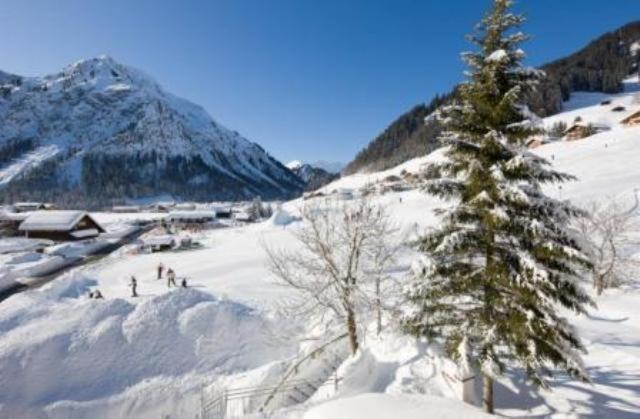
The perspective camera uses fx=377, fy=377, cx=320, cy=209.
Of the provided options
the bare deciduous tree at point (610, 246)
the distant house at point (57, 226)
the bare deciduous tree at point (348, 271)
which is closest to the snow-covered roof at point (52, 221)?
the distant house at point (57, 226)

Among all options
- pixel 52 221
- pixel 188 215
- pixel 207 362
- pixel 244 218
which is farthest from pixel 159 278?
pixel 244 218

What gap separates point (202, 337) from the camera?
21547 mm

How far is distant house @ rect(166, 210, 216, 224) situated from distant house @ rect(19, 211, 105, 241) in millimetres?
27936

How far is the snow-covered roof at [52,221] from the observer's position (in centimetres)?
6694

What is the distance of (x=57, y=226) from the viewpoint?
220 feet

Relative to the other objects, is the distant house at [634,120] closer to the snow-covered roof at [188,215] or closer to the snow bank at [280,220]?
the snow bank at [280,220]

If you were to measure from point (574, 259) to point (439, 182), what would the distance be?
3648mm

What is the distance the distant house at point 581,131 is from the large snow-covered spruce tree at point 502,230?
108 meters

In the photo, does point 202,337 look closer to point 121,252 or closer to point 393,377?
point 393,377

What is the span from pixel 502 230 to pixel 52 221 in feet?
257

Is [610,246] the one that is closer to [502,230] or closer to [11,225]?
[502,230]

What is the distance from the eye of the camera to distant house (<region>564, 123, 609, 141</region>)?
97500 mm

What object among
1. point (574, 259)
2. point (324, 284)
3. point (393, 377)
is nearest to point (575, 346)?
point (574, 259)

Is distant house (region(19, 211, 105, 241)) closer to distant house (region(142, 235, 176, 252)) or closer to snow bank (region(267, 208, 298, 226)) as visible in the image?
distant house (region(142, 235, 176, 252))
